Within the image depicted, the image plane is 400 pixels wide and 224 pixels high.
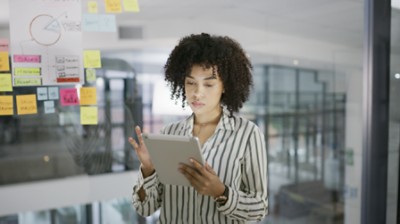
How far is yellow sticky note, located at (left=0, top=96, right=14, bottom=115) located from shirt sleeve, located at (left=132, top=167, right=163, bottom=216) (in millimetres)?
854

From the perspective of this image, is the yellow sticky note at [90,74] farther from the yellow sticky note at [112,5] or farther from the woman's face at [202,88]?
the woman's face at [202,88]

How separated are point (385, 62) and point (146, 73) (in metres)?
1.59

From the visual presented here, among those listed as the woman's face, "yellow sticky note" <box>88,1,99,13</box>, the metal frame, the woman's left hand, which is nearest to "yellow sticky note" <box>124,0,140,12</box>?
"yellow sticky note" <box>88,1,99,13</box>

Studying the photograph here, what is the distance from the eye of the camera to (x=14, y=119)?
2105 millimetres

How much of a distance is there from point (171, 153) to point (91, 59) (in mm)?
945

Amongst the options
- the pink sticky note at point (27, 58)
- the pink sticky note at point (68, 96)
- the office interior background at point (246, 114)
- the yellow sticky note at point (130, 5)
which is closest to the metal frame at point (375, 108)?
the office interior background at point (246, 114)

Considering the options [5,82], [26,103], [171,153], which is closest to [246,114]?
[26,103]

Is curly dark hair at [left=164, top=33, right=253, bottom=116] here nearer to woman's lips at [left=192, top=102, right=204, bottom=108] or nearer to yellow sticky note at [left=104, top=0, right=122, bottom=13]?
woman's lips at [left=192, top=102, right=204, bottom=108]

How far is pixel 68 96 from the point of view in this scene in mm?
1976

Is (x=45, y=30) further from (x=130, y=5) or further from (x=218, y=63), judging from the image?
(x=218, y=63)

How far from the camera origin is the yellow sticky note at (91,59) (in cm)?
197

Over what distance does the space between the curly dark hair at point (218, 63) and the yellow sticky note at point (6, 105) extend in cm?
86

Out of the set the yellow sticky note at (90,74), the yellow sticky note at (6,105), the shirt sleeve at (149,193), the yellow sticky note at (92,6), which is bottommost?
the shirt sleeve at (149,193)

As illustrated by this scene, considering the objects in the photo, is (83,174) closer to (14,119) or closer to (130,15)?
(14,119)
